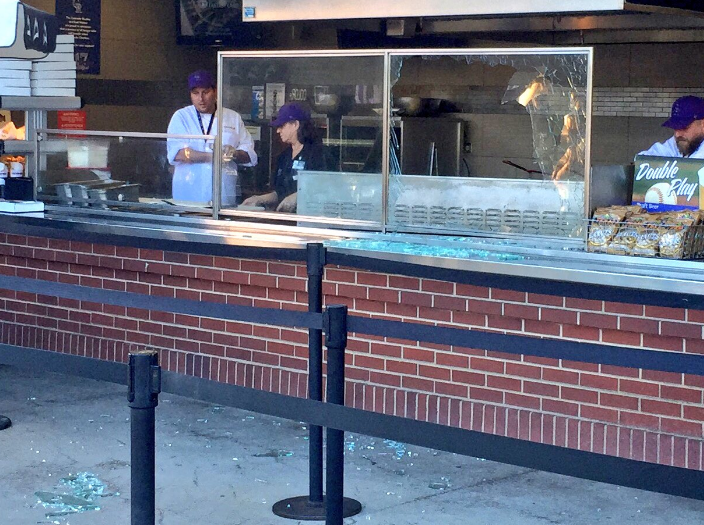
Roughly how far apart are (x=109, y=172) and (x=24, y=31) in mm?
1051

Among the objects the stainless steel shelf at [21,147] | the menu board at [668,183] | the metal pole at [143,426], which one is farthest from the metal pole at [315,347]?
the stainless steel shelf at [21,147]

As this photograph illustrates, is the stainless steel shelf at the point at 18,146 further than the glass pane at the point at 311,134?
Yes

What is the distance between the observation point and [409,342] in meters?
5.98

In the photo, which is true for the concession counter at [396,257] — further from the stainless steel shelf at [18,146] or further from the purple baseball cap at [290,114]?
the stainless steel shelf at [18,146]

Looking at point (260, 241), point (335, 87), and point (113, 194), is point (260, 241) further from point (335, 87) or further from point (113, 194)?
point (113, 194)

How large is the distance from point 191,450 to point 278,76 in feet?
6.63

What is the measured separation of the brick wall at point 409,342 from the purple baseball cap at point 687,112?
141cm

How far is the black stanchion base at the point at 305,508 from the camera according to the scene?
4.81m

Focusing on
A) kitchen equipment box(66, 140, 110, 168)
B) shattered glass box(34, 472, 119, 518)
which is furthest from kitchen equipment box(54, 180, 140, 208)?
shattered glass box(34, 472, 119, 518)

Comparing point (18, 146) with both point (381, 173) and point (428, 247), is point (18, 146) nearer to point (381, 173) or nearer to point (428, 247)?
point (381, 173)

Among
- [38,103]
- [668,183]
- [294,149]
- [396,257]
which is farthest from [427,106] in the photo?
[668,183]

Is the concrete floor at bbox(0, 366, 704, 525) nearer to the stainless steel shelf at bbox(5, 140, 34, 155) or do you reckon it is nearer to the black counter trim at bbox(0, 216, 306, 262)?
the black counter trim at bbox(0, 216, 306, 262)

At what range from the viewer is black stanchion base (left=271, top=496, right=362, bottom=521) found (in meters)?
A: 4.81

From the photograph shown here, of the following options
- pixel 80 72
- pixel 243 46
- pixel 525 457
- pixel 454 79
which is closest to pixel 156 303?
pixel 525 457
